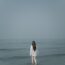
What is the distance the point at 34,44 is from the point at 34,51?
1.93 feet

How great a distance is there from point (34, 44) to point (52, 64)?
402 centimetres

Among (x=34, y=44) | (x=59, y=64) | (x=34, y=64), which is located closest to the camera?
(x=34, y=44)

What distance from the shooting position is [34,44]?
17.7m

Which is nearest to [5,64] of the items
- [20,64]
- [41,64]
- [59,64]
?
[20,64]

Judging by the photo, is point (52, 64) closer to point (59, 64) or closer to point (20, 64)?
point (59, 64)

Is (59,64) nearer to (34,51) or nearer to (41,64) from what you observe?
(41,64)

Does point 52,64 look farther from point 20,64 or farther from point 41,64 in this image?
point 20,64

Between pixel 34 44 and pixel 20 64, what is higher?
pixel 34 44

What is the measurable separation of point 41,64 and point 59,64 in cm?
159

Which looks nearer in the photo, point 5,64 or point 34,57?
point 34,57

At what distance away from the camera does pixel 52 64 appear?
21.0 metres

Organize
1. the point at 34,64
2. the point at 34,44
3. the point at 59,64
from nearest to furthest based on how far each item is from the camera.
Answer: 1. the point at 34,44
2. the point at 34,64
3. the point at 59,64

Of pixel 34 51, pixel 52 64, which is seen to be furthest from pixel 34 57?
pixel 52 64

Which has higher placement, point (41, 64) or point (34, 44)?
point (34, 44)
